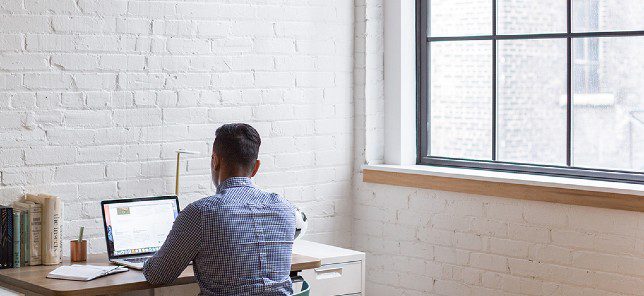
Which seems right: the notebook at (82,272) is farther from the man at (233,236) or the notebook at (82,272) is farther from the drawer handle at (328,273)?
the drawer handle at (328,273)

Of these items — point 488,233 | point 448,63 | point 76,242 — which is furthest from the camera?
point 448,63

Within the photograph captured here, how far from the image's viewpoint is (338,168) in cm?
533

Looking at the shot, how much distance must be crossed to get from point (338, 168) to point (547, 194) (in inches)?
48.8

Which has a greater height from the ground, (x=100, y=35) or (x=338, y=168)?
(x=100, y=35)

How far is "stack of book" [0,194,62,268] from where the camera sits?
3.94 m

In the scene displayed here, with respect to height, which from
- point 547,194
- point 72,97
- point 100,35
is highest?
point 100,35

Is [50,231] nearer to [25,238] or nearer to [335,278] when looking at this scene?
[25,238]

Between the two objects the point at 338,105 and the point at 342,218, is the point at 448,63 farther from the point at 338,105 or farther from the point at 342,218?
the point at 342,218

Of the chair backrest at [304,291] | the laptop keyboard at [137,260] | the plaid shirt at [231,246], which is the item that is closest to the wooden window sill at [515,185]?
the chair backrest at [304,291]

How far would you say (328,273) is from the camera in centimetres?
449

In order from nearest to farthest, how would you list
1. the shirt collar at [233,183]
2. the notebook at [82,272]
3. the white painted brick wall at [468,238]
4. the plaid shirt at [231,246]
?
the plaid shirt at [231,246]
the shirt collar at [233,183]
the notebook at [82,272]
the white painted brick wall at [468,238]

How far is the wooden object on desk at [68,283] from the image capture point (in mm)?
3514

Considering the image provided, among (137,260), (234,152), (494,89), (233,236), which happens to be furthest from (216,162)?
(494,89)

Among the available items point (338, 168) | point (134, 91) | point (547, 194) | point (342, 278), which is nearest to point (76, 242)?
point (134, 91)
